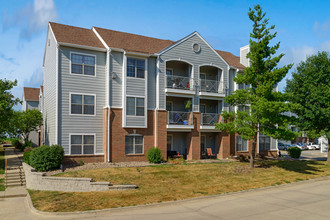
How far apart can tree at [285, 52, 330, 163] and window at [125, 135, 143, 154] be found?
46.3 feet

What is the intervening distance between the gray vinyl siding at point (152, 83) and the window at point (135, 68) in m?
0.74

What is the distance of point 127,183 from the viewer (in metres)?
15.5

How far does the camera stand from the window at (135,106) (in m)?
21.2

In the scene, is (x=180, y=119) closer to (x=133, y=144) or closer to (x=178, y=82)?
(x=178, y=82)

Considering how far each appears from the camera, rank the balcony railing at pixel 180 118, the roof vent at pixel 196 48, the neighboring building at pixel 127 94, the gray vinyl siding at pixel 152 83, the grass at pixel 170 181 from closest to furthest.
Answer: the grass at pixel 170 181 < the neighboring building at pixel 127 94 < the gray vinyl siding at pixel 152 83 < the balcony railing at pixel 180 118 < the roof vent at pixel 196 48

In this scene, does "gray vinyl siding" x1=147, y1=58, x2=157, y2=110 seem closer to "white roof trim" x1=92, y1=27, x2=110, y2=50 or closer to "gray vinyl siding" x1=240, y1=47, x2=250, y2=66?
"white roof trim" x1=92, y1=27, x2=110, y2=50

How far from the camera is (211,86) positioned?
84.3ft

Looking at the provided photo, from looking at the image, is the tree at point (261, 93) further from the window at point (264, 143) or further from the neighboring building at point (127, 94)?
the window at point (264, 143)

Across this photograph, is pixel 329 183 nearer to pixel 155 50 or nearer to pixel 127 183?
pixel 127 183

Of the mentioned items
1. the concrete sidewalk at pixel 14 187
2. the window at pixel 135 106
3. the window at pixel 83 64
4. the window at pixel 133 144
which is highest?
the window at pixel 83 64

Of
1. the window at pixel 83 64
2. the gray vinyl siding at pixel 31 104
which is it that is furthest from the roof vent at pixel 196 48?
the gray vinyl siding at pixel 31 104

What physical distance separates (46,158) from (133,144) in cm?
646

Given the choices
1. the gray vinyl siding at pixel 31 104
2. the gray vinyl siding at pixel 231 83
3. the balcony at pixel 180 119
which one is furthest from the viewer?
the gray vinyl siding at pixel 31 104

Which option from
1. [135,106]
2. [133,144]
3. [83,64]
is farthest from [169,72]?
[83,64]
